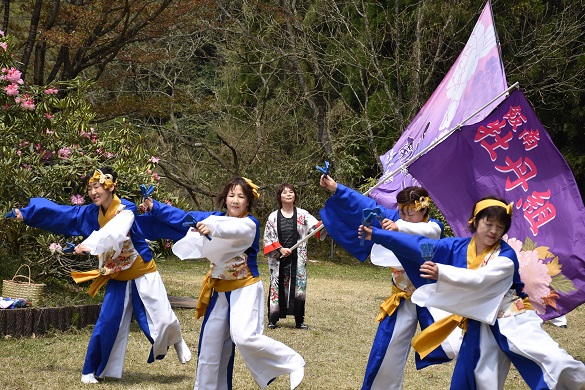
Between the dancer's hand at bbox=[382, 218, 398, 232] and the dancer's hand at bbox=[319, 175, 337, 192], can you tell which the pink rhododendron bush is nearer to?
the dancer's hand at bbox=[319, 175, 337, 192]

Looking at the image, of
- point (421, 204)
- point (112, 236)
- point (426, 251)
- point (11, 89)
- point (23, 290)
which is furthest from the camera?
point (11, 89)

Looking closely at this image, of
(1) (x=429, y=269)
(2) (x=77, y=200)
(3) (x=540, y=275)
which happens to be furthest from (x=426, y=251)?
(2) (x=77, y=200)

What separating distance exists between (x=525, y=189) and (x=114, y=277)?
311 cm

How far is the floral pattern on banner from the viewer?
5.39 metres

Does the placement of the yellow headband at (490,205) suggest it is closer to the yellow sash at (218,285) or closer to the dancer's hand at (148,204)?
the yellow sash at (218,285)

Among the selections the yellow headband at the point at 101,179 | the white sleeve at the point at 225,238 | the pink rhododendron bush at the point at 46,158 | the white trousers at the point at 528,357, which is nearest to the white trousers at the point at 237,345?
the white sleeve at the point at 225,238

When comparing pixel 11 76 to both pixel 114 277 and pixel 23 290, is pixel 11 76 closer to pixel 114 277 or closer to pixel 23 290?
pixel 23 290

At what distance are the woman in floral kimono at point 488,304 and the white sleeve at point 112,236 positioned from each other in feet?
7.25

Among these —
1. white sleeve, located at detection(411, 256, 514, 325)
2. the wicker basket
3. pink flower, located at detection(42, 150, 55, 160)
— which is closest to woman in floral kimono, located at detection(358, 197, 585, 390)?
white sleeve, located at detection(411, 256, 514, 325)

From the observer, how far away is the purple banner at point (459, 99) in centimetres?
629

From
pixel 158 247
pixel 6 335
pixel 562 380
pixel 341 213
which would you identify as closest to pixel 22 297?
pixel 6 335

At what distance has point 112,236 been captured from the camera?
19.6ft

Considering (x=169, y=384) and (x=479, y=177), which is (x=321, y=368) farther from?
(x=479, y=177)

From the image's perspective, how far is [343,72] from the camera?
65.1 feet
